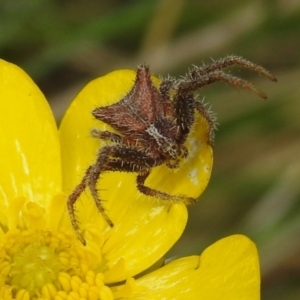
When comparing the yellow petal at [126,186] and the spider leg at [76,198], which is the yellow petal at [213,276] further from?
the spider leg at [76,198]

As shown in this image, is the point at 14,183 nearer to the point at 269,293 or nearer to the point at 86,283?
the point at 86,283

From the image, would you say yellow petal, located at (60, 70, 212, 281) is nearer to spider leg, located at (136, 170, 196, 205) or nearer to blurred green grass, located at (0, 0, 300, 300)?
spider leg, located at (136, 170, 196, 205)

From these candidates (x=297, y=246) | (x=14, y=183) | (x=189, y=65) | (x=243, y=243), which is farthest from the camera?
(x=189, y=65)

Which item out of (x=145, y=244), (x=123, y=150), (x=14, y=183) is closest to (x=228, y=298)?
(x=145, y=244)

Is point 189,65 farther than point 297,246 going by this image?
Yes

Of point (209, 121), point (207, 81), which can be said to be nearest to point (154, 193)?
point (209, 121)

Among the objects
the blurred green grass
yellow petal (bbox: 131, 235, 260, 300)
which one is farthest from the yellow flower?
the blurred green grass

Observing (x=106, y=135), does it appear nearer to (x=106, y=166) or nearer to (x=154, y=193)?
(x=106, y=166)
